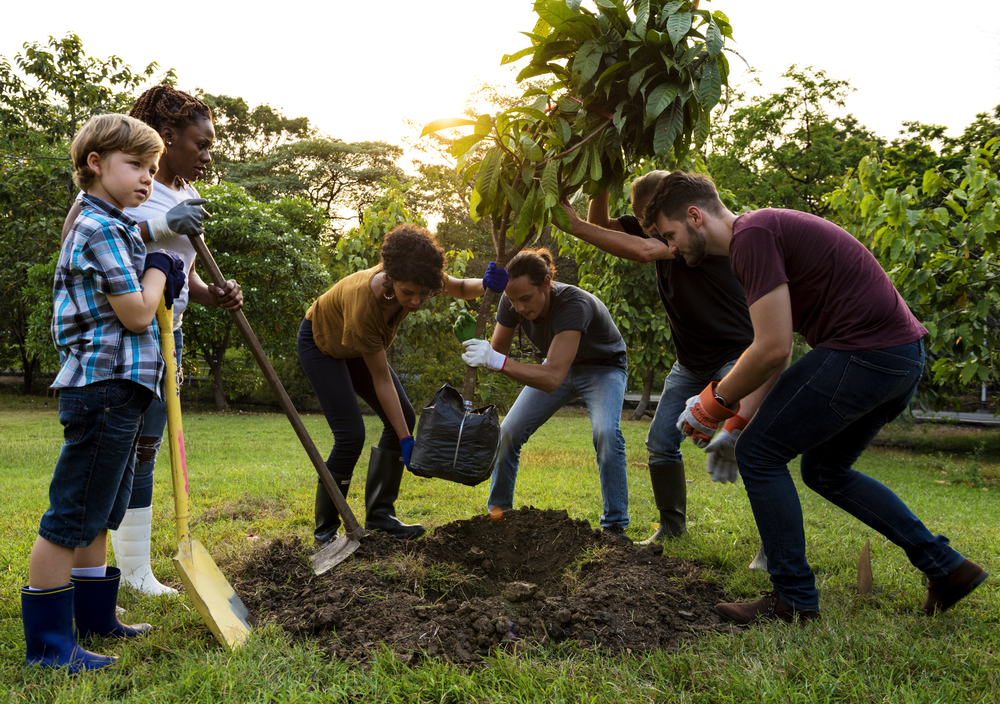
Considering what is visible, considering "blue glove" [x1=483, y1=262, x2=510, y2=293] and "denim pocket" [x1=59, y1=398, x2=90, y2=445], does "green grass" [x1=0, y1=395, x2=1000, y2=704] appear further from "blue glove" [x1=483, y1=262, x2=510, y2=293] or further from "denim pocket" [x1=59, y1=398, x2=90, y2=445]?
"blue glove" [x1=483, y1=262, x2=510, y2=293]

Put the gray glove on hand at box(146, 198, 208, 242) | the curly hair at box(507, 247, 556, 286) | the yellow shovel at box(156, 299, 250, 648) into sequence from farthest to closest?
the curly hair at box(507, 247, 556, 286) → the gray glove on hand at box(146, 198, 208, 242) → the yellow shovel at box(156, 299, 250, 648)

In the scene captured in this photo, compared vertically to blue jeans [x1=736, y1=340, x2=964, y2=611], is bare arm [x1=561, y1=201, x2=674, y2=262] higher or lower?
higher

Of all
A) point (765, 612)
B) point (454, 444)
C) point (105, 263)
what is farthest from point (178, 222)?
point (765, 612)

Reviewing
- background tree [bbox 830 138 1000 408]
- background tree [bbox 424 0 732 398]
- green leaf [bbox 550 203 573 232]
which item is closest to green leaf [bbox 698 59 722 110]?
background tree [bbox 424 0 732 398]

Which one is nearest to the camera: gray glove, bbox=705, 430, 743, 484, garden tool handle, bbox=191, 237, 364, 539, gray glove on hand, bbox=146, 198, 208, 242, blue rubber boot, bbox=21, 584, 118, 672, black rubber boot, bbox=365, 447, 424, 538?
blue rubber boot, bbox=21, 584, 118, 672

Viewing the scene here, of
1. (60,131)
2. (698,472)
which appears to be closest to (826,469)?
(698,472)

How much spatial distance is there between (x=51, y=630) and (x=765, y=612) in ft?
8.59

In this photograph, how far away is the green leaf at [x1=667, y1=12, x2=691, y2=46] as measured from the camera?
2.67 metres

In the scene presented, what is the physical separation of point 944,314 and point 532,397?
5.14 metres

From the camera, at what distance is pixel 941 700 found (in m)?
1.97

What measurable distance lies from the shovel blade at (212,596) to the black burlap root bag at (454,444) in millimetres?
960

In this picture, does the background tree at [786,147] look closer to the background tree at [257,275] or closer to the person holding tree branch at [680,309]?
the background tree at [257,275]

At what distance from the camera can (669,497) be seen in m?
3.96

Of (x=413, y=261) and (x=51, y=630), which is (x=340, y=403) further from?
(x=51, y=630)
